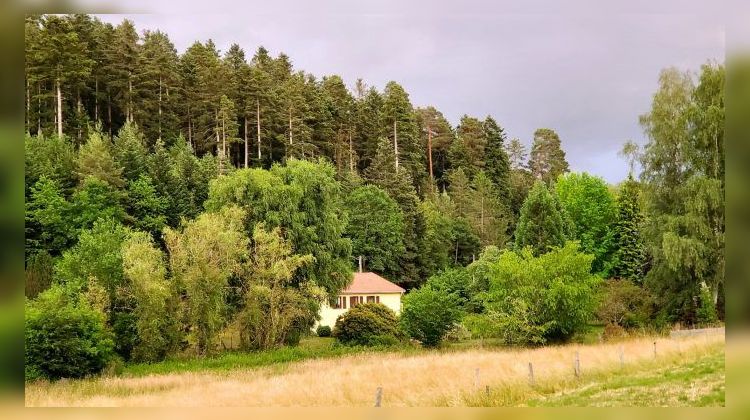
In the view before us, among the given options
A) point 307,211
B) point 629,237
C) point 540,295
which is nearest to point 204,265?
point 307,211

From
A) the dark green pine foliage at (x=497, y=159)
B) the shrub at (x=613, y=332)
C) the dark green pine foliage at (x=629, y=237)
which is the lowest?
the shrub at (x=613, y=332)

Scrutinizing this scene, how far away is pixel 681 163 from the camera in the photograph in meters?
12.1

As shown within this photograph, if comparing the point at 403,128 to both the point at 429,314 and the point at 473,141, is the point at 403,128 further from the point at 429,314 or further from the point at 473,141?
the point at 429,314

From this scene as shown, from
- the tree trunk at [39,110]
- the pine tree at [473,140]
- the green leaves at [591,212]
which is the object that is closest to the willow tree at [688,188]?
the green leaves at [591,212]

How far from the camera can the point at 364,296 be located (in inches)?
576

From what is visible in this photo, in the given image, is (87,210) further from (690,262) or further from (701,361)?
(690,262)

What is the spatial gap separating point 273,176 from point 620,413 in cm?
957

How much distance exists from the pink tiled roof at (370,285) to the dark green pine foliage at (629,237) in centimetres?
485

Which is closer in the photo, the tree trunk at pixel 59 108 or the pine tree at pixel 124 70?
the tree trunk at pixel 59 108

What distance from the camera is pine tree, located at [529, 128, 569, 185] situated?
1103cm

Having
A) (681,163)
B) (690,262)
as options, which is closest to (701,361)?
(690,262)

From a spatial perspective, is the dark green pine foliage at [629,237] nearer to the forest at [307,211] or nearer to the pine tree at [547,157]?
the forest at [307,211]

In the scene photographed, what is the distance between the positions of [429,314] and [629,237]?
4.57 m

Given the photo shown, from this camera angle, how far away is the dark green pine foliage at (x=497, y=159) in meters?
11.2
